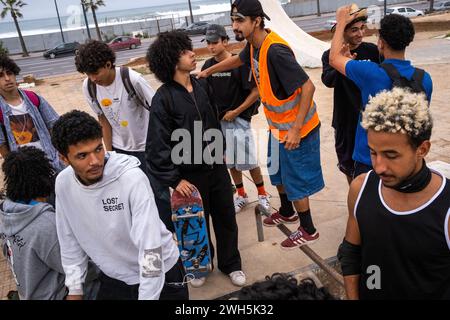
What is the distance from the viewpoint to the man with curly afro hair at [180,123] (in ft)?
9.37

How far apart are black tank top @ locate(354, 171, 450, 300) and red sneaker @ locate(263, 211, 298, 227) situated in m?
2.20

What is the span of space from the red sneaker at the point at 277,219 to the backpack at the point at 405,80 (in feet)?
6.35

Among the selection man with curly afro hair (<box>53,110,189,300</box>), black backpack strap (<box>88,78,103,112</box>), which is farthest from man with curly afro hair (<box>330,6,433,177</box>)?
black backpack strap (<box>88,78,103,112</box>)

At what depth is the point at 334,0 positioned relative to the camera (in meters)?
52.2

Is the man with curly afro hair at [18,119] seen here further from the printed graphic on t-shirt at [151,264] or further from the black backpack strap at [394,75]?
the black backpack strap at [394,75]

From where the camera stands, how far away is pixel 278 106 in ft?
10.2

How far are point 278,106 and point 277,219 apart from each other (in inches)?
57.8

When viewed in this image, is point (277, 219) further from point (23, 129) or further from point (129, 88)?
point (23, 129)

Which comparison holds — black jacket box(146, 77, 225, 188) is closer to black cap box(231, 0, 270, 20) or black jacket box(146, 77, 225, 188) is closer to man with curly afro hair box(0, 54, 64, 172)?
black cap box(231, 0, 270, 20)

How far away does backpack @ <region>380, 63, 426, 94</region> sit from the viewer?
97.7 inches

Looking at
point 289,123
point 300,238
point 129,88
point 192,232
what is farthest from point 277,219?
point 129,88

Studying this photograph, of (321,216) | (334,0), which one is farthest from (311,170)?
(334,0)

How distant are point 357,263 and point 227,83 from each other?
2.58 m

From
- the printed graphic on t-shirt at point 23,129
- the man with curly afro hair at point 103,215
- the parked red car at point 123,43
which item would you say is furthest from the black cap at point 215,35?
the parked red car at point 123,43
